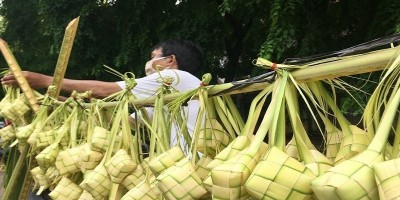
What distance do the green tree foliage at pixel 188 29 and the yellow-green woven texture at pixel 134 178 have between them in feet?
5.21

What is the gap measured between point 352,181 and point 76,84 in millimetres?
1515

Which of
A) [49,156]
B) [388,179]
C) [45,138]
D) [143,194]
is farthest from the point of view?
[45,138]

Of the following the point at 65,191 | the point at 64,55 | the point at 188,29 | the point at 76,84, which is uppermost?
the point at 188,29

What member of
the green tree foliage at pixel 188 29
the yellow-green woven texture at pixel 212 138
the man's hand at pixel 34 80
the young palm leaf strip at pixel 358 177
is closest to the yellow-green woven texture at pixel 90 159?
the yellow-green woven texture at pixel 212 138

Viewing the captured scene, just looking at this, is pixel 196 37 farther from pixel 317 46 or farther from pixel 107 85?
pixel 107 85

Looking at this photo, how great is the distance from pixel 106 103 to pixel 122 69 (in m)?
3.14

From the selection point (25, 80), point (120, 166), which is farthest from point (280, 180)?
point (25, 80)

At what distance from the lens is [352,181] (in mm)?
543

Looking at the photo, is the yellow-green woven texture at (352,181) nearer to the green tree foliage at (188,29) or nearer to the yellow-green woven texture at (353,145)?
the yellow-green woven texture at (353,145)

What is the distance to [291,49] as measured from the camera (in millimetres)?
3004

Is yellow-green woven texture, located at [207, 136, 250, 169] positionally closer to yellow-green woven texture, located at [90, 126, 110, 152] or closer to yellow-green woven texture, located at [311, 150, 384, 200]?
yellow-green woven texture, located at [311, 150, 384, 200]

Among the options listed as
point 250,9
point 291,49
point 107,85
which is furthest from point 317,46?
point 107,85

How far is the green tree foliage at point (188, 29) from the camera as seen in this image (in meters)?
2.93

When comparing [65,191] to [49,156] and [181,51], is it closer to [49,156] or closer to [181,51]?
[49,156]
